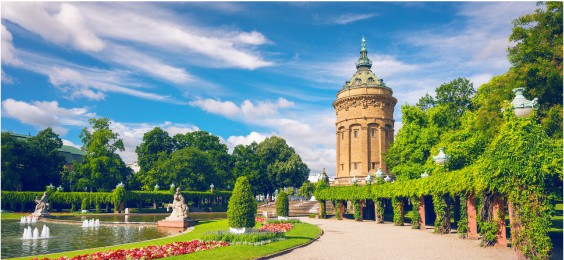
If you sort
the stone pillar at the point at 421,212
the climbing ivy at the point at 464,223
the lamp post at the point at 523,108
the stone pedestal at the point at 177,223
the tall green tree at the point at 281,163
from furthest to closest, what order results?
the tall green tree at the point at 281,163
the stone pedestal at the point at 177,223
the stone pillar at the point at 421,212
the climbing ivy at the point at 464,223
the lamp post at the point at 523,108

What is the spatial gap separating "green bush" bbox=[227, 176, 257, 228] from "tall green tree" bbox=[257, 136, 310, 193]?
196 ft

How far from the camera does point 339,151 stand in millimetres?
68312

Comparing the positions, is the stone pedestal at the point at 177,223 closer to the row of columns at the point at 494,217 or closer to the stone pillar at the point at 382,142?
the row of columns at the point at 494,217

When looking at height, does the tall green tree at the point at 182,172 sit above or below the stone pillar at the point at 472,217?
above

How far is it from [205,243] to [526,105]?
13295 millimetres

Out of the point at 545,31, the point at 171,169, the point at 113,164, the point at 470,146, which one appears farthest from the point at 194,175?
the point at 545,31

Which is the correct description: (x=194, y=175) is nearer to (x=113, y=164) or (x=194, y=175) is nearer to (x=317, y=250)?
(x=113, y=164)

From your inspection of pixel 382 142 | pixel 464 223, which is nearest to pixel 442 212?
pixel 464 223

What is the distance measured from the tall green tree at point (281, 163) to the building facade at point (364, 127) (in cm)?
1523

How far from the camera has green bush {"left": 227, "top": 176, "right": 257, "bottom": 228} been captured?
1986cm

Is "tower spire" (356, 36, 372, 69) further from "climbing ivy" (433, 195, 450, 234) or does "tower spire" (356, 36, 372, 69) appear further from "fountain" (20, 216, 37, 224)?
"fountain" (20, 216, 37, 224)

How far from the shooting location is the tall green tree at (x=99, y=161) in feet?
188

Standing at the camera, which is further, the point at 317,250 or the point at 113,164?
the point at 113,164

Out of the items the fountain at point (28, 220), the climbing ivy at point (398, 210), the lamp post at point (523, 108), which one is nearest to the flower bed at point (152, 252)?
the lamp post at point (523, 108)
